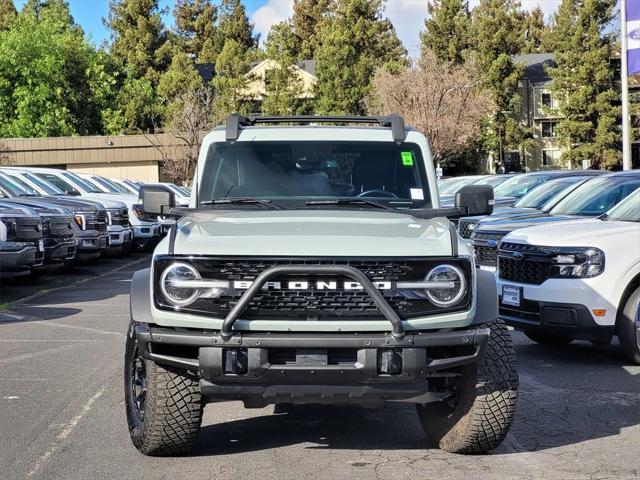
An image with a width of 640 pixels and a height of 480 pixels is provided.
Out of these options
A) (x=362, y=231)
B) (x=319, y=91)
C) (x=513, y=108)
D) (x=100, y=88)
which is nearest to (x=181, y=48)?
(x=100, y=88)

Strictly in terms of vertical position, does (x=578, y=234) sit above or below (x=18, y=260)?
above

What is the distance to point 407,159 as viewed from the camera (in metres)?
6.85

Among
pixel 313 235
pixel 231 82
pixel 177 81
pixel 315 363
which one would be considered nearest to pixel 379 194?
pixel 313 235

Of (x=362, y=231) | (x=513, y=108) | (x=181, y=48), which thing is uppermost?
(x=181, y=48)

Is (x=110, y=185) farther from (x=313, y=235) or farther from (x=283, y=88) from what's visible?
(x=283, y=88)

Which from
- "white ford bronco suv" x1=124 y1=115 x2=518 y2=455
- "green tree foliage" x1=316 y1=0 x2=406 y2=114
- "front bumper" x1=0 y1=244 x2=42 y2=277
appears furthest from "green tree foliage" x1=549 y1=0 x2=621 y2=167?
"white ford bronco suv" x1=124 y1=115 x2=518 y2=455

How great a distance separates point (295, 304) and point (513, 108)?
224 feet

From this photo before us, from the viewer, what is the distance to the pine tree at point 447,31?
70188 mm

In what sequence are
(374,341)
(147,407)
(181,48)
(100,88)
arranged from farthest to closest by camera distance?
1. (181,48)
2. (100,88)
3. (147,407)
4. (374,341)

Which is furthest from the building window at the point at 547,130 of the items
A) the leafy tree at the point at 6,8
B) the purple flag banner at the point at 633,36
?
the leafy tree at the point at 6,8

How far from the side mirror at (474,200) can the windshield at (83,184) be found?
17.9m

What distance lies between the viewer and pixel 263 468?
557cm

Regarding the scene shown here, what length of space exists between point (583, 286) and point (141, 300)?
4477 millimetres

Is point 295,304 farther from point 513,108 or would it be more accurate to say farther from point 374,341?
point 513,108
